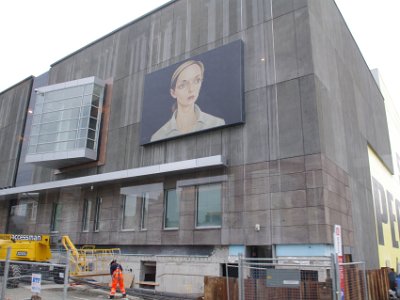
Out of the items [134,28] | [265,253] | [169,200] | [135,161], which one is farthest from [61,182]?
[265,253]

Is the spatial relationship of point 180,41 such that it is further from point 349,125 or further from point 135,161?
point 349,125

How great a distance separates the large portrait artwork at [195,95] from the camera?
2114 cm

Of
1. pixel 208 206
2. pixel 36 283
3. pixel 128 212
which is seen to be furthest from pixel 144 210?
pixel 36 283

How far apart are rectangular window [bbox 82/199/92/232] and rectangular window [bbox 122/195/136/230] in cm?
351

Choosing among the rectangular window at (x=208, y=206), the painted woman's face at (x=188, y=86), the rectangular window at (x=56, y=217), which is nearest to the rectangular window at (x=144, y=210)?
the rectangular window at (x=208, y=206)

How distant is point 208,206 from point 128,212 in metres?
6.19

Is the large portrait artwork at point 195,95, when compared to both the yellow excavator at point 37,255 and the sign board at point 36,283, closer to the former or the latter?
the yellow excavator at point 37,255

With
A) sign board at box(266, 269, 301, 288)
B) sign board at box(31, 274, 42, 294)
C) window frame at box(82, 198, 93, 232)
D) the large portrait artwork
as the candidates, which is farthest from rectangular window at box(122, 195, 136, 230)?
sign board at box(266, 269, 301, 288)

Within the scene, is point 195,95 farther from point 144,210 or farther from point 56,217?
point 56,217

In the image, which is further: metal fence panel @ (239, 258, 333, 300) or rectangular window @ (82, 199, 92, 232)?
rectangular window @ (82, 199, 92, 232)

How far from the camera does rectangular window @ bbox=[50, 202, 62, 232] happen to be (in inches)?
1125

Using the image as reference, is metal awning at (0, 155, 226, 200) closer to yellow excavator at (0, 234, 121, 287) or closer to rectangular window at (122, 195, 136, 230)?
rectangular window at (122, 195, 136, 230)

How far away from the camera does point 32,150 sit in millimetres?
28734

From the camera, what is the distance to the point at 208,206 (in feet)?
67.8
